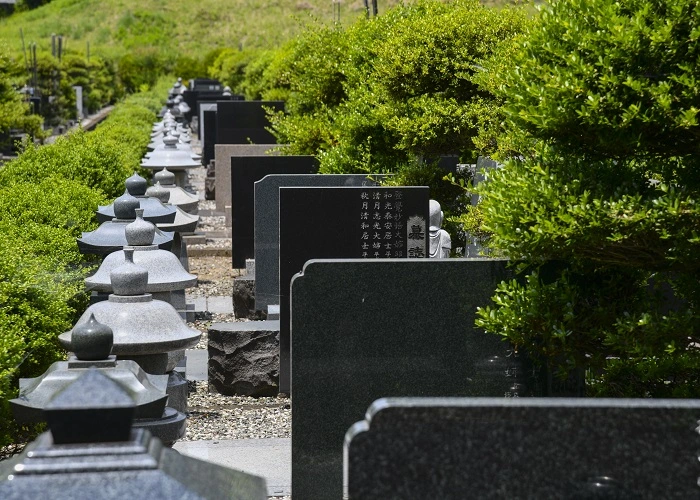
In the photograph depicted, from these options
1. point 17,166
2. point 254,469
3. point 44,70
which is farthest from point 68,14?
point 254,469

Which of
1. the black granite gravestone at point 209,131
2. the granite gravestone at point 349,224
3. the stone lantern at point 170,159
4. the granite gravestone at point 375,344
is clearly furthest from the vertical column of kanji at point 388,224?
the black granite gravestone at point 209,131

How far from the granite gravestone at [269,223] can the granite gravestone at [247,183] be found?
255cm

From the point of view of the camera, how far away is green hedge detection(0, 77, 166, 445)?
7000mm

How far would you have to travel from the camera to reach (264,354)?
411 inches

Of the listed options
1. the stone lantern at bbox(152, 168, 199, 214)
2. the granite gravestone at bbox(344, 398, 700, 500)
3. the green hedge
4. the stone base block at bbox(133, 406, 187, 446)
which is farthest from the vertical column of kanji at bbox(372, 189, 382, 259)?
the granite gravestone at bbox(344, 398, 700, 500)

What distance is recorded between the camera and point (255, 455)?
834 centimetres

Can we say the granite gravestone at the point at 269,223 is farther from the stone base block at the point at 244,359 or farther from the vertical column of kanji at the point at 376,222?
the vertical column of kanji at the point at 376,222

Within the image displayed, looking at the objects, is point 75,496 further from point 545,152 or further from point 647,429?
point 545,152

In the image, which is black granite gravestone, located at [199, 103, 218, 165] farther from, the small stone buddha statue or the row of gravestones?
the small stone buddha statue

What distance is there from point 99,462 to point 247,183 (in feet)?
43.5

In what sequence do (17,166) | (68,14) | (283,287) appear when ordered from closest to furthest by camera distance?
(283,287) → (17,166) → (68,14)

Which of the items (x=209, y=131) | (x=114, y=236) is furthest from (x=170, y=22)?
(x=114, y=236)

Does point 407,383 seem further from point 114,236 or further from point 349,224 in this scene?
point 349,224

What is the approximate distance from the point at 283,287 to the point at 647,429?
645 centimetres
